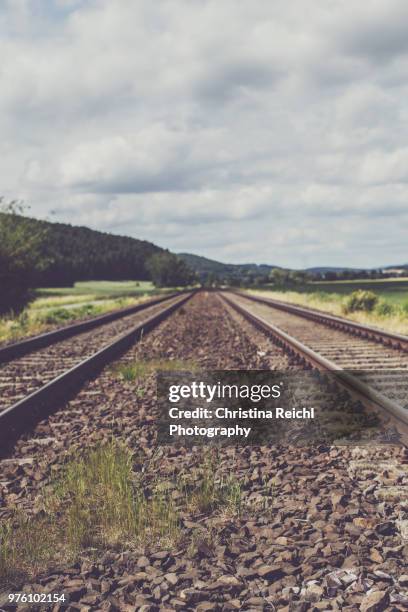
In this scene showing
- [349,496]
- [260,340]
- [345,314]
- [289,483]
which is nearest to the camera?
[349,496]

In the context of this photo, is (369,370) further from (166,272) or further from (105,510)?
(166,272)

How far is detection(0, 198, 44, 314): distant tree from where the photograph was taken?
23.5 m

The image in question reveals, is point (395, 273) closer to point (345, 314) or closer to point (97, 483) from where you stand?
point (345, 314)

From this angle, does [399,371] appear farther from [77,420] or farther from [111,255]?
[111,255]

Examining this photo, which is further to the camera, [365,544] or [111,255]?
[111,255]

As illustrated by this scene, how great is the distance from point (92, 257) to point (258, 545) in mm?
140778

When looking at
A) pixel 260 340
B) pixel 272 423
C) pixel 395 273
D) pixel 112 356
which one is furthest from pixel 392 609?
pixel 395 273

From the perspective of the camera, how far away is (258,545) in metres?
3.52

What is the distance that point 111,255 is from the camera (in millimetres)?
151875

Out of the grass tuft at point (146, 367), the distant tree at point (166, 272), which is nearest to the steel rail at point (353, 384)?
the grass tuft at point (146, 367)

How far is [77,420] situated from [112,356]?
5335mm

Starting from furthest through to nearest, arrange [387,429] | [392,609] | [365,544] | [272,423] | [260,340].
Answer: [260,340], [272,423], [387,429], [365,544], [392,609]

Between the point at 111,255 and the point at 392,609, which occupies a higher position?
the point at 111,255

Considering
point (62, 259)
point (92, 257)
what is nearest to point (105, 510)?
point (62, 259)
